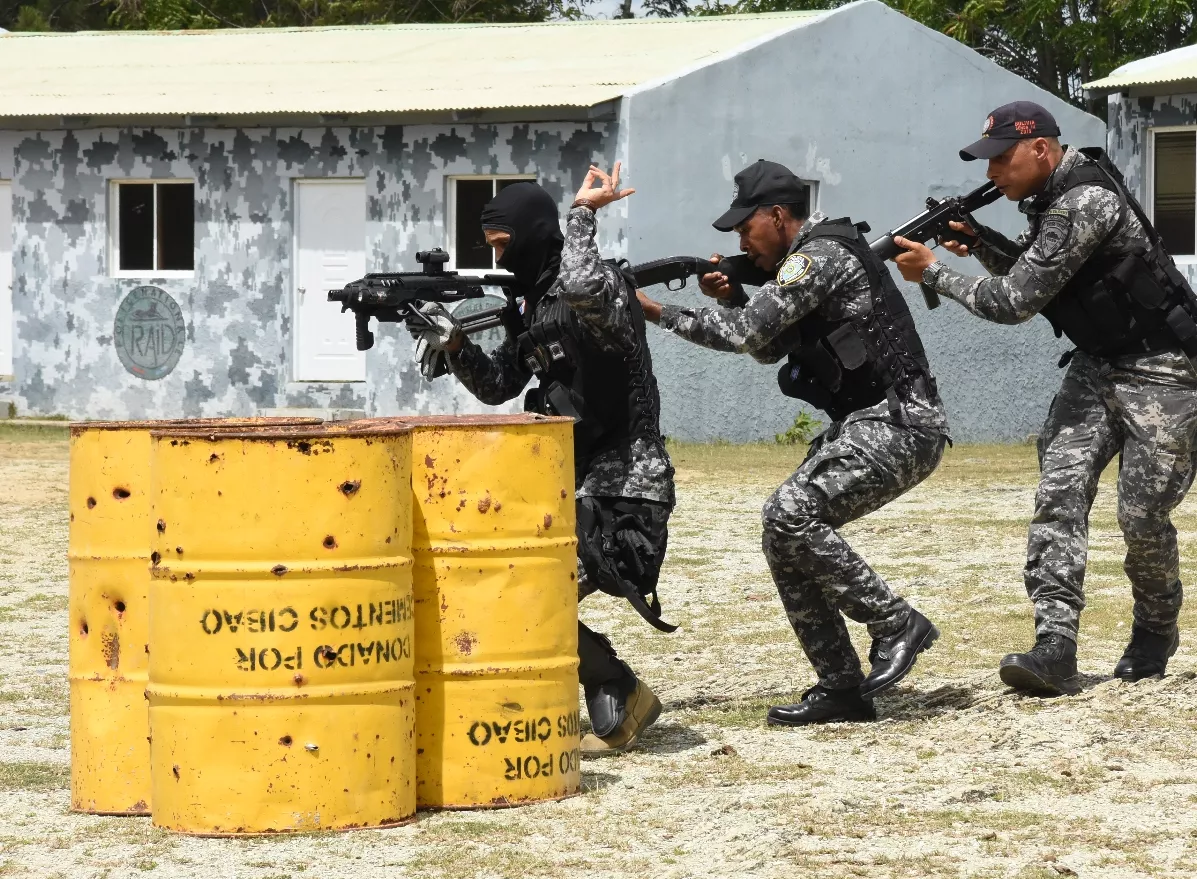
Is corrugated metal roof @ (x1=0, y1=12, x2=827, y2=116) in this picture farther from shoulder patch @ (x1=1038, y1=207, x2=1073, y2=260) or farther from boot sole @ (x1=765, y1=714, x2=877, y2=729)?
boot sole @ (x1=765, y1=714, x2=877, y2=729)

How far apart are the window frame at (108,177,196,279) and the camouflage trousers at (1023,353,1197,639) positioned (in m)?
14.3

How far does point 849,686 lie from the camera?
606 cm

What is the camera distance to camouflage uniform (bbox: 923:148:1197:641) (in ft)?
20.2

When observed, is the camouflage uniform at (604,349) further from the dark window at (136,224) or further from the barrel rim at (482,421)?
the dark window at (136,224)

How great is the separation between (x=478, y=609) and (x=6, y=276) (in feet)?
54.4

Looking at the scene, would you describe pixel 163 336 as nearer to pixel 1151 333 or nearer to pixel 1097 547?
pixel 1097 547

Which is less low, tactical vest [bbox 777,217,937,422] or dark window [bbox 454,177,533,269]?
dark window [bbox 454,177,533,269]

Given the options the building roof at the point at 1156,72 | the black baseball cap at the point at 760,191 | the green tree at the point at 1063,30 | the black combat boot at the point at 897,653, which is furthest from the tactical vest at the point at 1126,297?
the green tree at the point at 1063,30

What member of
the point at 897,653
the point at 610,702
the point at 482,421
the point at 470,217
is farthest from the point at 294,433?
the point at 470,217

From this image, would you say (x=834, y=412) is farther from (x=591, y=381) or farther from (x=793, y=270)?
(x=591, y=381)

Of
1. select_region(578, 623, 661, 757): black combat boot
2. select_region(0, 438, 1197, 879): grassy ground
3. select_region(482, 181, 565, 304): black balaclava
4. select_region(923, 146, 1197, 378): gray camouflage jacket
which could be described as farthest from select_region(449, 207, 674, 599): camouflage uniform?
select_region(923, 146, 1197, 378): gray camouflage jacket

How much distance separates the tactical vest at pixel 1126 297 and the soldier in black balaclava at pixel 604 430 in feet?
4.99

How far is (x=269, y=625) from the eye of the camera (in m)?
4.59

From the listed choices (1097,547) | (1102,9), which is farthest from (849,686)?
(1102,9)
